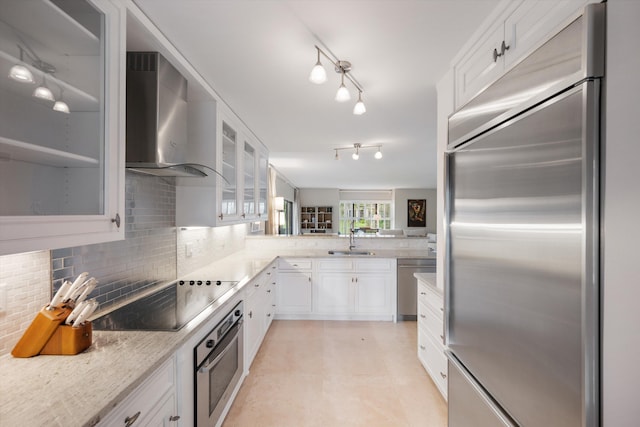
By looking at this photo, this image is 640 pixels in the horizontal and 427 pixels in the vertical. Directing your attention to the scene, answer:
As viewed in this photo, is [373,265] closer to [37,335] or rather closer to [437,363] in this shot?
[437,363]

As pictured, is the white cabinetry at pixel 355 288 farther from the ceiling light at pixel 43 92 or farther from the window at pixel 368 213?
the window at pixel 368 213

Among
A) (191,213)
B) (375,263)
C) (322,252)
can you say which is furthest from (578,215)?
(322,252)

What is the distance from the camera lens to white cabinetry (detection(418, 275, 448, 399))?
2.13 m

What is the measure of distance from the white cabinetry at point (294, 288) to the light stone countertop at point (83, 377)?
246 centimetres

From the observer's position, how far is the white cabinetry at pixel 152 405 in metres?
0.96

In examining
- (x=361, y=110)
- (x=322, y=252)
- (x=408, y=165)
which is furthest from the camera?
(x=408, y=165)

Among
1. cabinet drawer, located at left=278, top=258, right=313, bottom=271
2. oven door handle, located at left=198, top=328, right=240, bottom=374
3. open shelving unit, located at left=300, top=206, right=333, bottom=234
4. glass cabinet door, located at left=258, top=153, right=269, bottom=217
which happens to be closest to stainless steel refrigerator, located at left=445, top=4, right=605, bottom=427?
oven door handle, located at left=198, top=328, right=240, bottom=374

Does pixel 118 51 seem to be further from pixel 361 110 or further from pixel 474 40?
pixel 474 40

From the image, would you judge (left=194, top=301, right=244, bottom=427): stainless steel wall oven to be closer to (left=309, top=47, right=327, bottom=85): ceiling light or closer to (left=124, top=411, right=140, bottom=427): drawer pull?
(left=124, top=411, right=140, bottom=427): drawer pull

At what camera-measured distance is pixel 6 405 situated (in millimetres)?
827

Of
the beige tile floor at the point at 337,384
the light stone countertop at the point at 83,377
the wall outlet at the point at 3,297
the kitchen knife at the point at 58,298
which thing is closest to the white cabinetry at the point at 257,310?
the beige tile floor at the point at 337,384

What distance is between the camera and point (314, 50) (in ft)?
5.82

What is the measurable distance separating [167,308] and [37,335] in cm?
65

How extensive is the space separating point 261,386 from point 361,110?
2.25 meters
